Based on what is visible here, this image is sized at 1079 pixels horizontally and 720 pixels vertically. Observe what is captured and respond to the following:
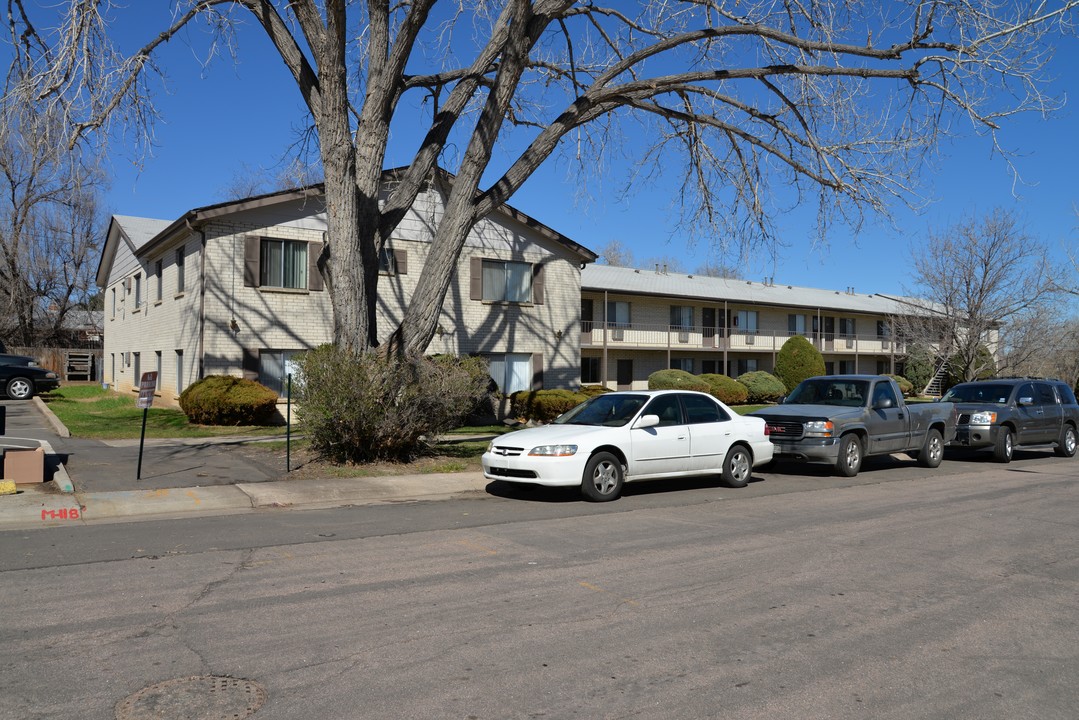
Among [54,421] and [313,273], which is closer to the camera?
[54,421]

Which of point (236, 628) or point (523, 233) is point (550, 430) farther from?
point (523, 233)

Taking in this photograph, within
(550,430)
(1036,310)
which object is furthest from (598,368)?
(550,430)

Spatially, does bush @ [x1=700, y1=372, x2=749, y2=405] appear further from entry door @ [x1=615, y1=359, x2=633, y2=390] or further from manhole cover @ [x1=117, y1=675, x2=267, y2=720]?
manhole cover @ [x1=117, y1=675, x2=267, y2=720]

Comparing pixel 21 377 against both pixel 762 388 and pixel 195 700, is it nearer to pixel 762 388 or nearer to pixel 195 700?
pixel 195 700

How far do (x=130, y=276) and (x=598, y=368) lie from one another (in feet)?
66.1

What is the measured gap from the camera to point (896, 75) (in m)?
15.1

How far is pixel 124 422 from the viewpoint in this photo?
2061 cm

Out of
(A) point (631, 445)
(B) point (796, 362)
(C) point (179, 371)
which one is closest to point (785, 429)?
(A) point (631, 445)

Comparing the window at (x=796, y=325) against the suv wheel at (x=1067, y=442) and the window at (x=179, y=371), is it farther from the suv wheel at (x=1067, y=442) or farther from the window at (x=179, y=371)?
the window at (x=179, y=371)

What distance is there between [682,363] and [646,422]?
103 feet

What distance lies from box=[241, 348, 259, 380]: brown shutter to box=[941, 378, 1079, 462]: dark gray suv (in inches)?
658

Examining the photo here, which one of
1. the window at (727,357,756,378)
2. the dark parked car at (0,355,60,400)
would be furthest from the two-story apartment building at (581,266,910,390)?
the dark parked car at (0,355,60,400)

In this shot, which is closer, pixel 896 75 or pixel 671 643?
pixel 671 643

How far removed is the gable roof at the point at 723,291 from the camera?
3834cm
